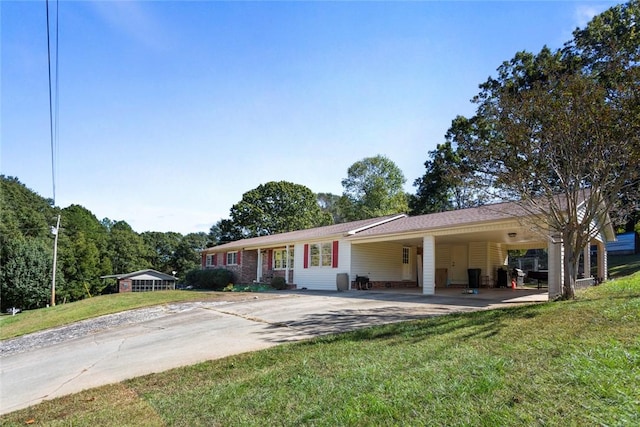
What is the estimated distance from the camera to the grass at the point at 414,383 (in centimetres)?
334

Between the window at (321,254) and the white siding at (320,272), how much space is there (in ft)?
0.86

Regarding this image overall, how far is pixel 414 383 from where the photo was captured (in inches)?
161

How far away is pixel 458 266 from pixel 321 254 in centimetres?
723

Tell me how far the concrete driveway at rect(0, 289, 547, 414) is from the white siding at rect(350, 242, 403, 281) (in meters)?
6.52

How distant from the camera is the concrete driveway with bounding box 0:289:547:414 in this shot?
6.12 m

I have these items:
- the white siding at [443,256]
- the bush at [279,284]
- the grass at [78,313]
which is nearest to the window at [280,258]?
the bush at [279,284]

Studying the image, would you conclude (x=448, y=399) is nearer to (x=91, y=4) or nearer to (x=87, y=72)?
(x=91, y=4)

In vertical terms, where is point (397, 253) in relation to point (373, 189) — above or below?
below

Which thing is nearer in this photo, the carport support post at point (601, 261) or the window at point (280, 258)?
the carport support post at point (601, 261)

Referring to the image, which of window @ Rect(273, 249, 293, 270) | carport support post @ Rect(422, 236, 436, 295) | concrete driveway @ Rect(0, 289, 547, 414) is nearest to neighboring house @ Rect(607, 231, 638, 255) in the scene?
carport support post @ Rect(422, 236, 436, 295)

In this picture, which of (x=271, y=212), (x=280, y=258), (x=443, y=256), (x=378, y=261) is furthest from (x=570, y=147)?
(x=271, y=212)

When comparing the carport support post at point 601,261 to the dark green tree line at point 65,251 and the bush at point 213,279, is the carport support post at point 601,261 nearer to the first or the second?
the bush at point 213,279

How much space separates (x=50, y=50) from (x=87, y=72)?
3.96ft

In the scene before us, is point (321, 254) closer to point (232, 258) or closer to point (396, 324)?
point (232, 258)
